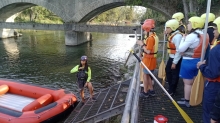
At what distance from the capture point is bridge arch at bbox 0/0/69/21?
65.7 feet

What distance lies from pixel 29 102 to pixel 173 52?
18.1 ft

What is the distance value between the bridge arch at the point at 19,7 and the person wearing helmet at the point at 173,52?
1723 centimetres

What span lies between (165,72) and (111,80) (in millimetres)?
6277

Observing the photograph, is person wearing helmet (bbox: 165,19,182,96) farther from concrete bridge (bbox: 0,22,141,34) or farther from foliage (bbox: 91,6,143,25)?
foliage (bbox: 91,6,143,25)

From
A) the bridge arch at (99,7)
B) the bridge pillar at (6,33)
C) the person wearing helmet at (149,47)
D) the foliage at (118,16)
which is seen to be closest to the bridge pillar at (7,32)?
the bridge pillar at (6,33)

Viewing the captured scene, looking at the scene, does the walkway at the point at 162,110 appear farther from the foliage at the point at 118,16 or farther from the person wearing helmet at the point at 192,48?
the foliage at the point at 118,16

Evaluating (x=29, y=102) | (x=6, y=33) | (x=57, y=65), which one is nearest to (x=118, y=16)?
(x=6, y=33)

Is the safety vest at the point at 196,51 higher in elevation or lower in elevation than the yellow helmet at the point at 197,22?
lower

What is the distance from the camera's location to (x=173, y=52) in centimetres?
409

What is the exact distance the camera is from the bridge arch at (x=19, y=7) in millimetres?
20016

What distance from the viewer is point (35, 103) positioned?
244 inches

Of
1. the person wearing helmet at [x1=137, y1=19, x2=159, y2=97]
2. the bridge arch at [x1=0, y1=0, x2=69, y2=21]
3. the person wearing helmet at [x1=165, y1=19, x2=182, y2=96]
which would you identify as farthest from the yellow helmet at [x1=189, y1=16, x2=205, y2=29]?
the bridge arch at [x1=0, y1=0, x2=69, y2=21]

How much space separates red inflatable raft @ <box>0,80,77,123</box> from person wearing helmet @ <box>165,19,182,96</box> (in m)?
3.53

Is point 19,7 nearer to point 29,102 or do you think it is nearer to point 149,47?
point 29,102
